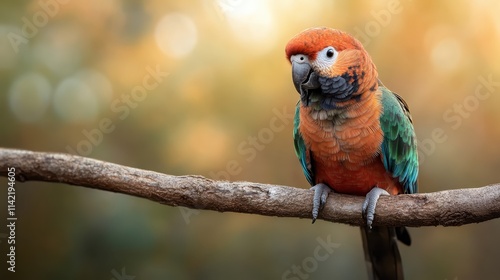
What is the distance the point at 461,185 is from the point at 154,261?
5.75 feet

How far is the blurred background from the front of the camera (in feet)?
8.56

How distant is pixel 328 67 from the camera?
1.84 meters

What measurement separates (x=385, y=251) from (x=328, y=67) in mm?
958

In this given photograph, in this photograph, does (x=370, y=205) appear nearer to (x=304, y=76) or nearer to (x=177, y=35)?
(x=304, y=76)

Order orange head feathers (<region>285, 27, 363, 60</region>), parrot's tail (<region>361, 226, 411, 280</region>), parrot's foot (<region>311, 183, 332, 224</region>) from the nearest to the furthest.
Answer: orange head feathers (<region>285, 27, 363, 60</region>), parrot's foot (<region>311, 183, 332, 224</region>), parrot's tail (<region>361, 226, 411, 280</region>)

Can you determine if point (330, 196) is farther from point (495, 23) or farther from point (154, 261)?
point (495, 23)

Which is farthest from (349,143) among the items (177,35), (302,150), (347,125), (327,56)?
(177,35)

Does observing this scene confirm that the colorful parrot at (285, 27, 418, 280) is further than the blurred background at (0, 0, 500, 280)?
No

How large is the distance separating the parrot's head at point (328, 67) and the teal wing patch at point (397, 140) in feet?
0.50

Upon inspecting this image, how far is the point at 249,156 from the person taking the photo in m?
2.71

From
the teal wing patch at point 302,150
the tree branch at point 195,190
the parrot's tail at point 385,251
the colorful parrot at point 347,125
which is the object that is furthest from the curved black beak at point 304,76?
the parrot's tail at point 385,251

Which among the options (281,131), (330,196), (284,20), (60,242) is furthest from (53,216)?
(284,20)

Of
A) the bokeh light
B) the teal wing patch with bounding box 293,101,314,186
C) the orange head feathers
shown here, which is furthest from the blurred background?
the orange head feathers

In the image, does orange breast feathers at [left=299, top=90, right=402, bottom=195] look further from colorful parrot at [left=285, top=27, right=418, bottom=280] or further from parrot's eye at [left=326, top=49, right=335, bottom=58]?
parrot's eye at [left=326, top=49, right=335, bottom=58]
